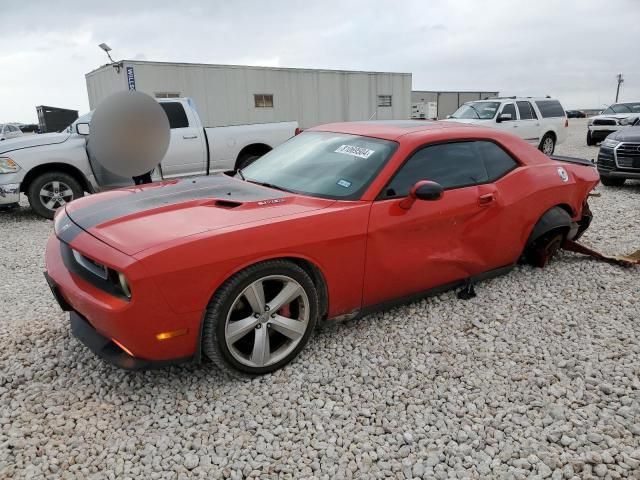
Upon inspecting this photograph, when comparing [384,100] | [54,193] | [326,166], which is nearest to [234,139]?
[54,193]

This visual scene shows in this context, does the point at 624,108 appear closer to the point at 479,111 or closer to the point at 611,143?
the point at 479,111

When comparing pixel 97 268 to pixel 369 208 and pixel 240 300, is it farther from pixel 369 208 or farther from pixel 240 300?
pixel 369 208

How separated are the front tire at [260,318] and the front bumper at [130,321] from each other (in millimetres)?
126

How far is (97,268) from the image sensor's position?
2.49 meters

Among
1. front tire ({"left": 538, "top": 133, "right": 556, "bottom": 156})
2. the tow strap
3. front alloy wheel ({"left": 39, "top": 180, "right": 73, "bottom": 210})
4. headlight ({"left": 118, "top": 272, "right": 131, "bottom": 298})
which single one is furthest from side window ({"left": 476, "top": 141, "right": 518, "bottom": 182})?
front tire ({"left": 538, "top": 133, "right": 556, "bottom": 156})

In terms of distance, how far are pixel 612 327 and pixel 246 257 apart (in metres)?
2.68

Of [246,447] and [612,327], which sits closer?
[246,447]

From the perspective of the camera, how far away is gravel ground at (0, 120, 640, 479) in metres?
2.14

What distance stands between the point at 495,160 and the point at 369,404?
226 centimetres

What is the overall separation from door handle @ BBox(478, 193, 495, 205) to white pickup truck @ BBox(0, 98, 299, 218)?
5.03 meters

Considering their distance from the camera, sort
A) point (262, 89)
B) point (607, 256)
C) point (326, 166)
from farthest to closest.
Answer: point (262, 89) → point (607, 256) → point (326, 166)

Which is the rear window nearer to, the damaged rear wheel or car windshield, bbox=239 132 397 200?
the damaged rear wheel

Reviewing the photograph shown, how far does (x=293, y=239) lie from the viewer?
2.59 meters

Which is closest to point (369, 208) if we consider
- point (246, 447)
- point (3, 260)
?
point (246, 447)
